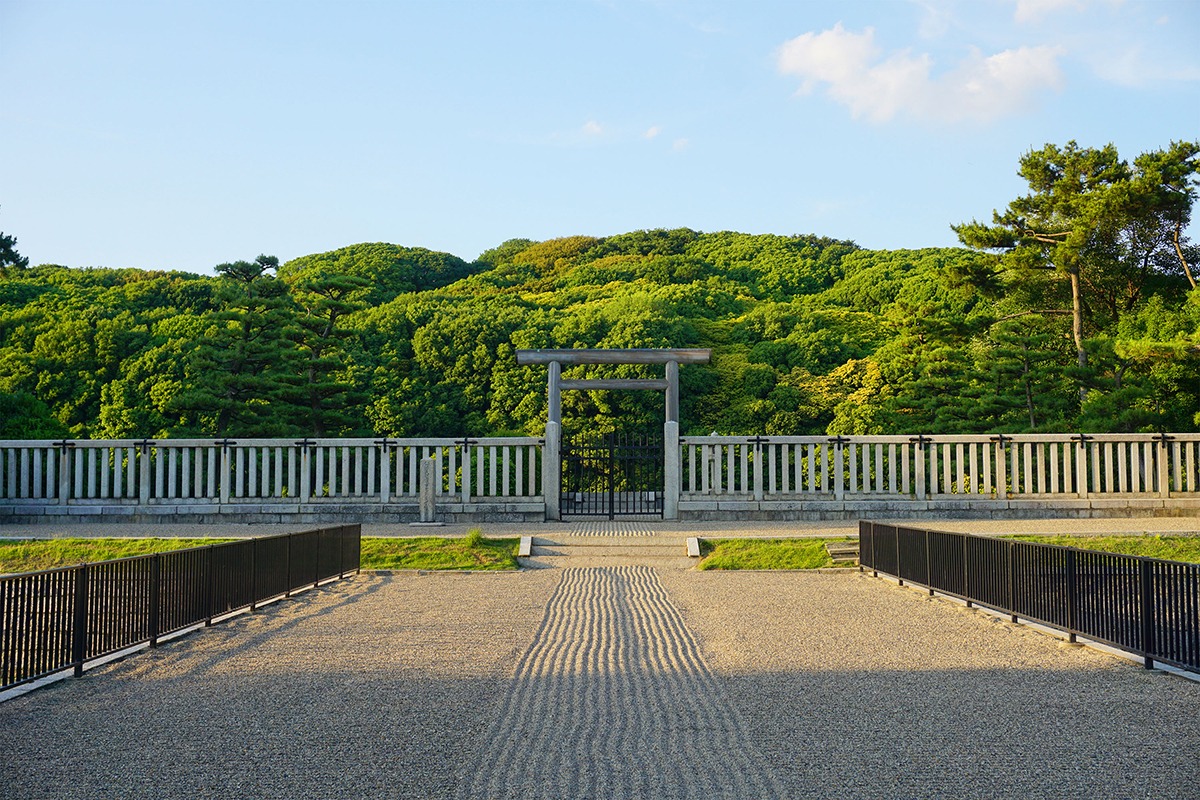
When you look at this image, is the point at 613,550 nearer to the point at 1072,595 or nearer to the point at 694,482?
the point at 694,482

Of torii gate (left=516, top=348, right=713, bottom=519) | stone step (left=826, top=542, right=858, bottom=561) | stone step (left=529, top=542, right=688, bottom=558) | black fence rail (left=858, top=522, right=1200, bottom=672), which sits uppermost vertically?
torii gate (left=516, top=348, right=713, bottom=519)

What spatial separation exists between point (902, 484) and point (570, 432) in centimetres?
1251

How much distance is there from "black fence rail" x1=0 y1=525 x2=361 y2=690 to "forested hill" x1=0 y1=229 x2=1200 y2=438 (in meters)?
12.4

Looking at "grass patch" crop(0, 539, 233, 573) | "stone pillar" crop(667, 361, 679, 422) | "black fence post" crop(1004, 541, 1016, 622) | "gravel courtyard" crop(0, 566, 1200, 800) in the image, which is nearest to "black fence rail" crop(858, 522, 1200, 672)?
"black fence post" crop(1004, 541, 1016, 622)

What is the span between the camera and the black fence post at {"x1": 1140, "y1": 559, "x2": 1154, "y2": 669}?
6.22 meters

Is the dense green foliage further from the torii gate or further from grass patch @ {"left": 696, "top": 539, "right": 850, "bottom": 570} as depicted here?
grass patch @ {"left": 696, "top": 539, "right": 850, "bottom": 570}

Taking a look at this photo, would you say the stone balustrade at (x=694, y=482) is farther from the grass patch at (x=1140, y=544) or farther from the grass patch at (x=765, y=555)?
the grass patch at (x=1140, y=544)

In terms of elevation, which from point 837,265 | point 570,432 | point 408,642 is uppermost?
point 837,265

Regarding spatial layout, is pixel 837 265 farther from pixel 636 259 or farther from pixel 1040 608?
pixel 1040 608

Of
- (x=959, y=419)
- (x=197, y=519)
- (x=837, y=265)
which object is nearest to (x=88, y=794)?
(x=197, y=519)

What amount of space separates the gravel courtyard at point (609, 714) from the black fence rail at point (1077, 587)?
0.68 feet

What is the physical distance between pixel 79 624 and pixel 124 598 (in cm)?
55

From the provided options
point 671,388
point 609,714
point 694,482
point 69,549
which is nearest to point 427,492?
point 694,482

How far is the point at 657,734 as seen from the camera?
480 cm
